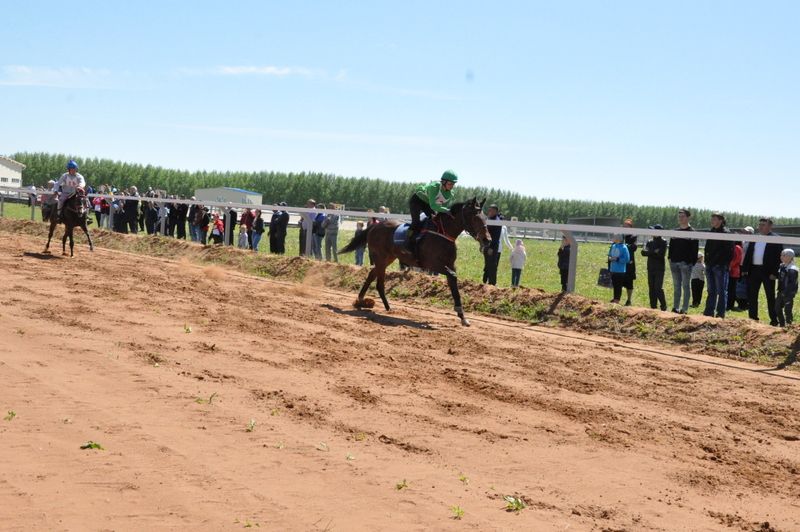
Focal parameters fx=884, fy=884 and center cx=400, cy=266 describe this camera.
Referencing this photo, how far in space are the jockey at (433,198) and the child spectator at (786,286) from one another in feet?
17.5

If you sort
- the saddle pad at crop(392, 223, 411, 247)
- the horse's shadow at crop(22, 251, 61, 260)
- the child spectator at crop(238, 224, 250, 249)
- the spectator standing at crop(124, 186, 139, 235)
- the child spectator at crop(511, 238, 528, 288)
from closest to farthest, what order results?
the saddle pad at crop(392, 223, 411, 247), the child spectator at crop(511, 238, 528, 288), the horse's shadow at crop(22, 251, 61, 260), the child spectator at crop(238, 224, 250, 249), the spectator standing at crop(124, 186, 139, 235)

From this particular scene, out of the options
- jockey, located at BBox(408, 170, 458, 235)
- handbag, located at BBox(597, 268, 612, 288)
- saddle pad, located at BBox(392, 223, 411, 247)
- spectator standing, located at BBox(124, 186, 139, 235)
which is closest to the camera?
jockey, located at BBox(408, 170, 458, 235)

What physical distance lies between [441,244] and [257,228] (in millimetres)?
10656

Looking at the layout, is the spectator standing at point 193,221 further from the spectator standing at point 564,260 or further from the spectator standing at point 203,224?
the spectator standing at point 564,260

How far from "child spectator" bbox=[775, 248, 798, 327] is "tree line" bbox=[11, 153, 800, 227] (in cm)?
8772

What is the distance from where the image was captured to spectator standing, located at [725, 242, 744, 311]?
14.7 metres

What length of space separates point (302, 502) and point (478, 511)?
3.62ft

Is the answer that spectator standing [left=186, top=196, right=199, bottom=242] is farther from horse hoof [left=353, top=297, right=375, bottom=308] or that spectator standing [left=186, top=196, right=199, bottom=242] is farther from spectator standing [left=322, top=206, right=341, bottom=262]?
horse hoof [left=353, top=297, right=375, bottom=308]

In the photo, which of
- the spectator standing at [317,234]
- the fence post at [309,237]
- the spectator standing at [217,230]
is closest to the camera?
the fence post at [309,237]

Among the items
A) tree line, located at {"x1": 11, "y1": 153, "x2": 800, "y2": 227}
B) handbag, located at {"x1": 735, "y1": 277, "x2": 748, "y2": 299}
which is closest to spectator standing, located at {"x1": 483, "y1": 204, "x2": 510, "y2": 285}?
handbag, located at {"x1": 735, "y1": 277, "x2": 748, "y2": 299}

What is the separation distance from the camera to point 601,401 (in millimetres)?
8898

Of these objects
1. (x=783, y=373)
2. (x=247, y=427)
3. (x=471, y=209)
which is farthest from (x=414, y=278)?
(x=247, y=427)

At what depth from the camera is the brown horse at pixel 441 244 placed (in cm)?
1435

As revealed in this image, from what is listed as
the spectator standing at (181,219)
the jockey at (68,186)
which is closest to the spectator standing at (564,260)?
the jockey at (68,186)
